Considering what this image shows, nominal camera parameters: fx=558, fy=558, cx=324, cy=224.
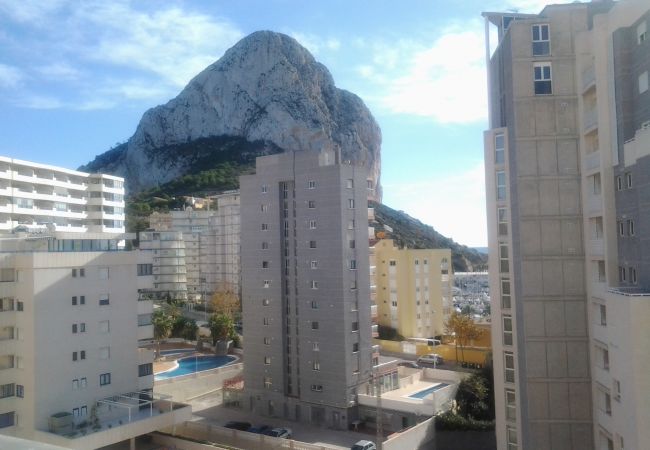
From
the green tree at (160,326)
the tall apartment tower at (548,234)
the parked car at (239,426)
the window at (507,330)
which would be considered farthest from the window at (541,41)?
the green tree at (160,326)

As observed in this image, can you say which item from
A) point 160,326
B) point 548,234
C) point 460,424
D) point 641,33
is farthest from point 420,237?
point 641,33

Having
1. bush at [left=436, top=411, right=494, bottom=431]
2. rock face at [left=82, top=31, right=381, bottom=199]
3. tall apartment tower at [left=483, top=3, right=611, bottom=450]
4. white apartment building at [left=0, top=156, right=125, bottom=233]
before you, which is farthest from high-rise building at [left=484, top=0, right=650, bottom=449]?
rock face at [left=82, top=31, right=381, bottom=199]

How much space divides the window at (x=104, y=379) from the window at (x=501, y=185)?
17.5 metres

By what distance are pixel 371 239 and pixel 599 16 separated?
70.2 ft

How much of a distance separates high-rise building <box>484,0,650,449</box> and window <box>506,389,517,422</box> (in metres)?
0.04

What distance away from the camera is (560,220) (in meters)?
17.6

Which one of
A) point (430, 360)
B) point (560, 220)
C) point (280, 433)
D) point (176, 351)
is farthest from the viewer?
point (176, 351)

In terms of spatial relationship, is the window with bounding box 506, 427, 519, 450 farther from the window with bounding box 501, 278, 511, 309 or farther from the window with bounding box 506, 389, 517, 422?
the window with bounding box 501, 278, 511, 309

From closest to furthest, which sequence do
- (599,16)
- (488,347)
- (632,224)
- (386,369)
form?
(632,224) → (599,16) → (386,369) → (488,347)

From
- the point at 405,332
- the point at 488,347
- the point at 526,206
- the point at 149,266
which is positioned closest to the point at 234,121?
the point at 405,332

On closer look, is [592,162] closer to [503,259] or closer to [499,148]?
[499,148]

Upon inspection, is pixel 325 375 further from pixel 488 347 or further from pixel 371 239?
pixel 488 347

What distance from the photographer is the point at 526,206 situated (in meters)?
17.8

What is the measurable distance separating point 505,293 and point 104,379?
1668 centimetres
